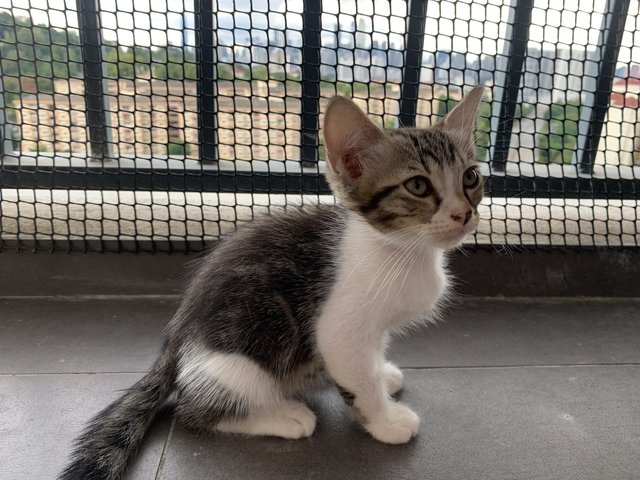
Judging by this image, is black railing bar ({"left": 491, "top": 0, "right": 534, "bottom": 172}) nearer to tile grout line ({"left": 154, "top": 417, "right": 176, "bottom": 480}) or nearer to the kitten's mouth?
the kitten's mouth

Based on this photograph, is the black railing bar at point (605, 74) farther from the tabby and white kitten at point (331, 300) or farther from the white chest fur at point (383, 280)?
the white chest fur at point (383, 280)

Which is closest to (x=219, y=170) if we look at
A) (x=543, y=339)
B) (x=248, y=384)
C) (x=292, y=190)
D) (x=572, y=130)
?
(x=292, y=190)

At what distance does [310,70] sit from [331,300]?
0.94 m

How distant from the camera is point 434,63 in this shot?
5.49 ft

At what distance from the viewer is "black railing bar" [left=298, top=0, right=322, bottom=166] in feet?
5.21

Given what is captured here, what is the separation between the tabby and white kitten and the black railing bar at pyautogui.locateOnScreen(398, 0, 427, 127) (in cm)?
62

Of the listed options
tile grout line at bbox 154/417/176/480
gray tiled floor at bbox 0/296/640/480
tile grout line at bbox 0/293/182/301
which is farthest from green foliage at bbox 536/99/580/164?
tile grout line at bbox 154/417/176/480

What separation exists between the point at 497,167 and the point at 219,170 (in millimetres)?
1019

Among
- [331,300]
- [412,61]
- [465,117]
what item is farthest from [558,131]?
[331,300]

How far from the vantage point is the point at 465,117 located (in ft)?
3.61

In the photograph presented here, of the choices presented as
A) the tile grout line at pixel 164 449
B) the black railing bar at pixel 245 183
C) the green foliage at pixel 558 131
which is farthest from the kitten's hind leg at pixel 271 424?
the green foliage at pixel 558 131

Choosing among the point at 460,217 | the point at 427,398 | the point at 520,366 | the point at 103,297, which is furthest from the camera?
the point at 103,297

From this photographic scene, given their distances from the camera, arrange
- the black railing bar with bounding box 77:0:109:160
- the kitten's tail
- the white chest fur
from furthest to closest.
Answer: the black railing bar with bounding box 77:0:109:160 → the white chest fur → the kitten's tail

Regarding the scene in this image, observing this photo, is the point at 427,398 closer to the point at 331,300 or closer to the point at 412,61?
the point at 331,300
